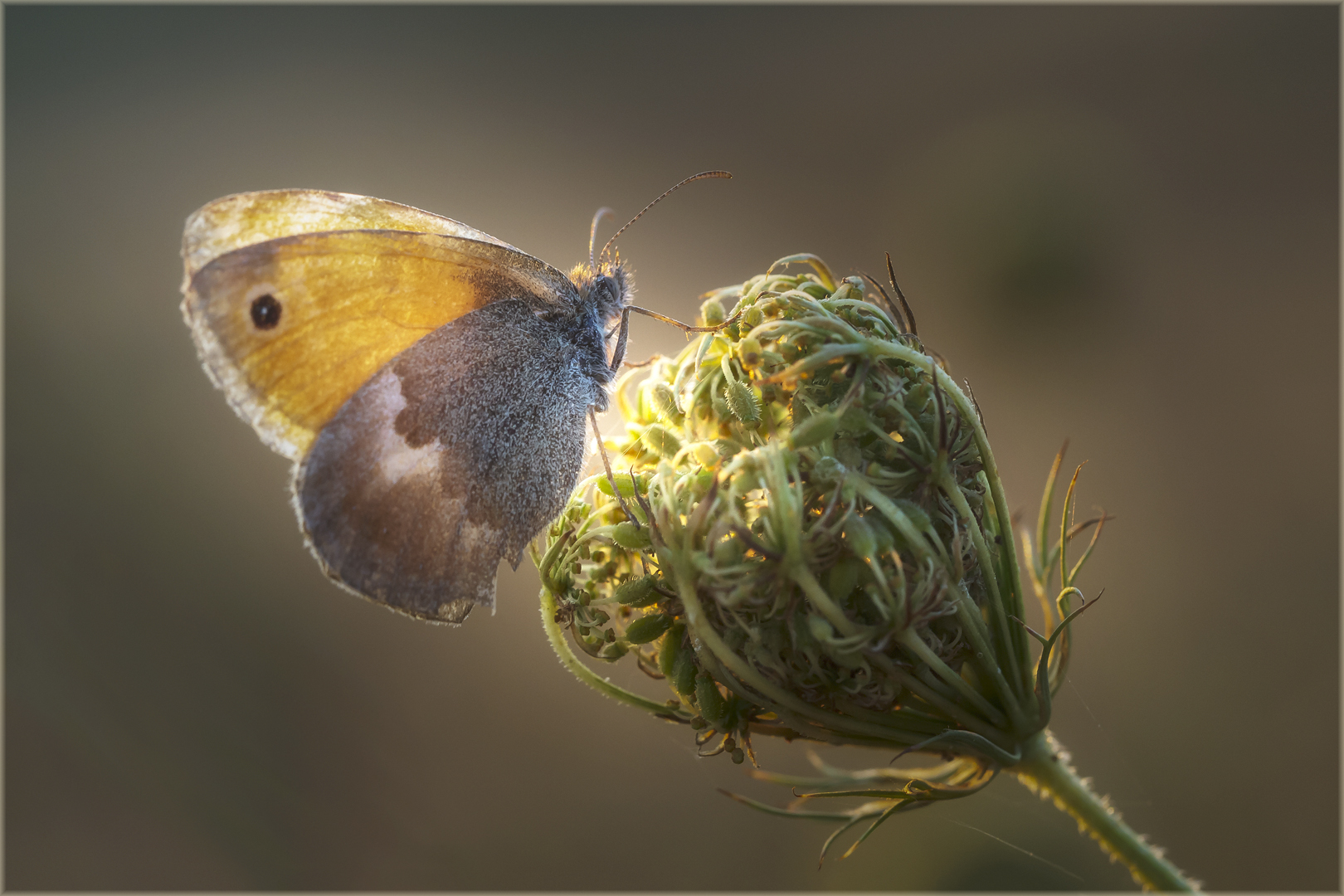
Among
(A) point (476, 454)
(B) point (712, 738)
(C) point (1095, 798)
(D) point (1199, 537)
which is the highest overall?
(A) point (476, 454)

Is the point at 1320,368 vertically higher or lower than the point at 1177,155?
lower

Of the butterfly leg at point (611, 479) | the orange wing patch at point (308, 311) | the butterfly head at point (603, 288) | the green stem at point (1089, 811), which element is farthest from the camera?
the butterfly head at point (603, 288)

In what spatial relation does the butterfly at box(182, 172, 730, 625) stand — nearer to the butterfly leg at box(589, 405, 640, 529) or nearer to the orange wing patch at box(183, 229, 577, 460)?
the orange wing patch at box(183, 229, 577, 460)

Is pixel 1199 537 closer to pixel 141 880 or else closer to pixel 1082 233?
pixel 1082 233

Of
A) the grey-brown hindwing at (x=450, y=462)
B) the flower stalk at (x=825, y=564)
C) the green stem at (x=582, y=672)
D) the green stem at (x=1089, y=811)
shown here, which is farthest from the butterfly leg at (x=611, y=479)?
the green stem at (x=1089, y=811)

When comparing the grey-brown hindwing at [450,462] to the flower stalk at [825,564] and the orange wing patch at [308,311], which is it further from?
the flower stalk at [825,564]

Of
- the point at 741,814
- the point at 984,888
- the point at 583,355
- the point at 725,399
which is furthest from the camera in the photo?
the point at 741,814

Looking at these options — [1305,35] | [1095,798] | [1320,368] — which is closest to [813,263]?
[1095,798]
